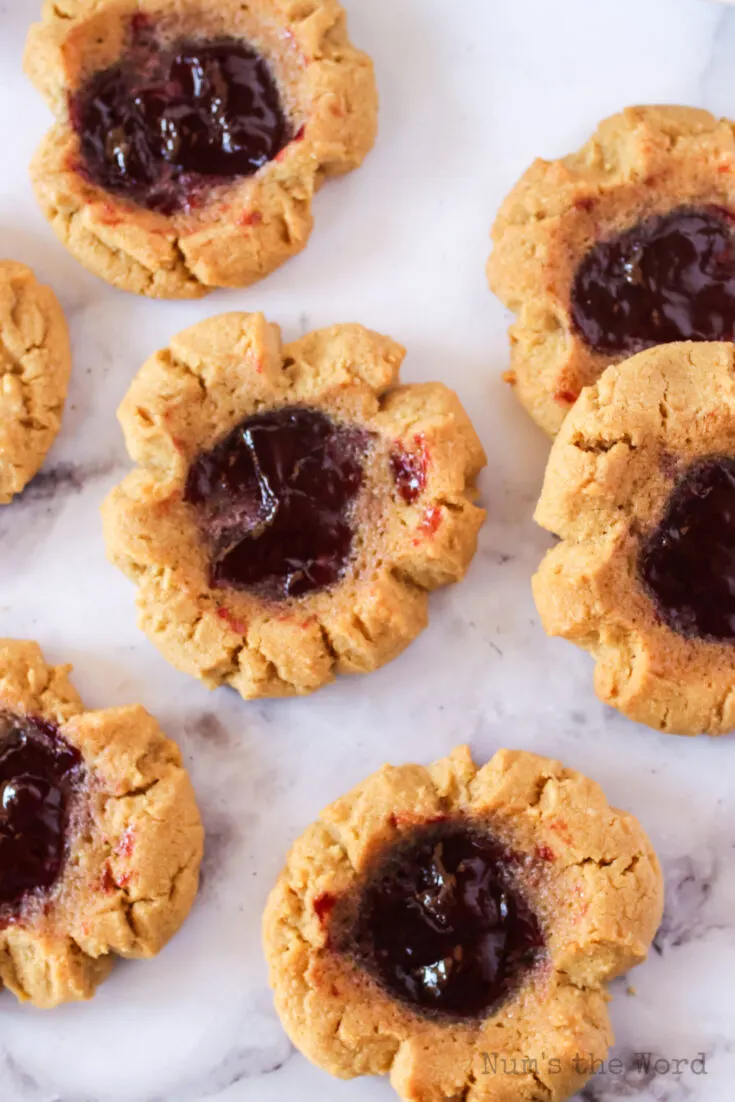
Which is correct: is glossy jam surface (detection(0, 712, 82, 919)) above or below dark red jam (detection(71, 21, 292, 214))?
below

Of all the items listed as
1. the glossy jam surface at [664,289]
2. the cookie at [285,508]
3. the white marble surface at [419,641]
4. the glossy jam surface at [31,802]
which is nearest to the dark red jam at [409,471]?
the cookie at [285,508]

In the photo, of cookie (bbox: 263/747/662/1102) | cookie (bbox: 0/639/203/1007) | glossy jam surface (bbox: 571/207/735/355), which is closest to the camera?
cookie (bbox: 263/747/662/1102)

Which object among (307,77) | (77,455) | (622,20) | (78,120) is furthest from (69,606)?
(622,20)

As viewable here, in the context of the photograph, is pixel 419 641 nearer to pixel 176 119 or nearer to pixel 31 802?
pixel 31 802

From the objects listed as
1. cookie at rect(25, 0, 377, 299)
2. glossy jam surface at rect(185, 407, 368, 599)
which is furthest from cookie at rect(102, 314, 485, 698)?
cookie at rect(25, 0, 377, 299)

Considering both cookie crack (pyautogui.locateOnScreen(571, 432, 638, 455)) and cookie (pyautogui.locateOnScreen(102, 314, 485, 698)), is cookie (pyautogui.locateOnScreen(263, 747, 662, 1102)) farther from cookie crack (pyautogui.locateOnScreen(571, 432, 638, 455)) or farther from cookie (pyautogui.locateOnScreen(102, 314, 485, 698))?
cookie crack (pyautogui.locateOnScreen(571, 432, 638, 455))

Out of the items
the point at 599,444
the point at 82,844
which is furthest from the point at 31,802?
the point at 599,444

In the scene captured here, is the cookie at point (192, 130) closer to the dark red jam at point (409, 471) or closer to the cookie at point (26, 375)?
the cookie at point (26, 375)
